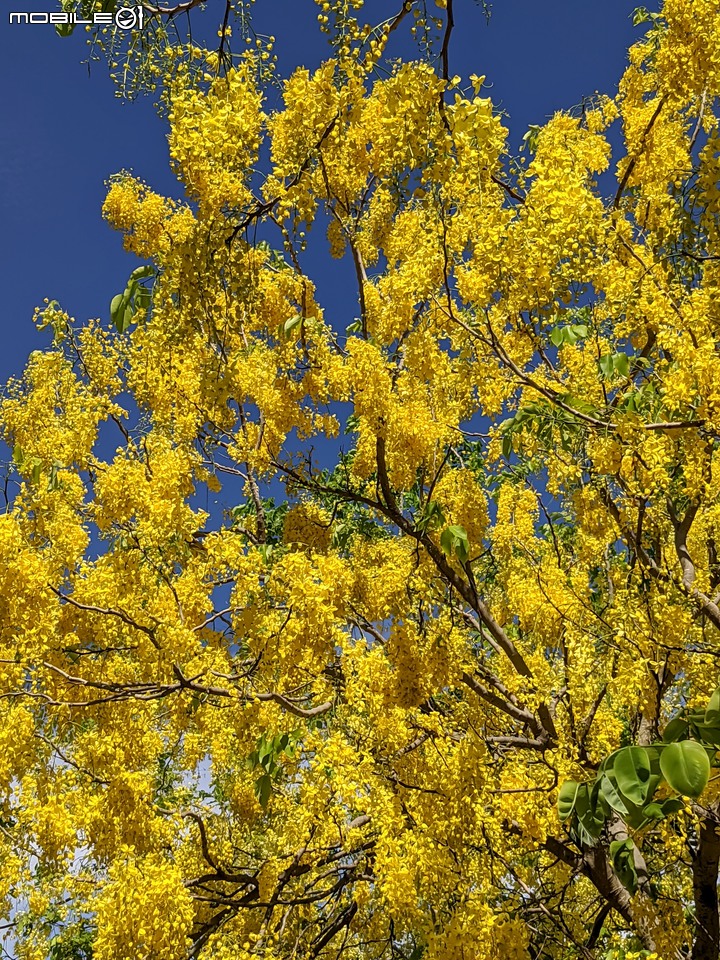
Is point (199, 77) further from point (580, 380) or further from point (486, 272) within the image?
point (580, 380)

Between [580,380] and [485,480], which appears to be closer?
[580,380]

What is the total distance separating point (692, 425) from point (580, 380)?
3.96 feet

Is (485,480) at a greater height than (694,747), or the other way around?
(485,480)

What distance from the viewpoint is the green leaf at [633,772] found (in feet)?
5.26

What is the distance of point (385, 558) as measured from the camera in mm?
5090

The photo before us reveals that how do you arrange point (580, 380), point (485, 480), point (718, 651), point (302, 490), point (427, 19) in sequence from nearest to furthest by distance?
1. point (427, 19)
2. point (718, 651)
3. point (580, 380)
4. point (302, 490)
5. point (485, 480)

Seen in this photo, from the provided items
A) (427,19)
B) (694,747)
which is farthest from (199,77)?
(694,747)

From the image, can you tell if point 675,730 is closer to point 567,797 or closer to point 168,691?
point 567,797

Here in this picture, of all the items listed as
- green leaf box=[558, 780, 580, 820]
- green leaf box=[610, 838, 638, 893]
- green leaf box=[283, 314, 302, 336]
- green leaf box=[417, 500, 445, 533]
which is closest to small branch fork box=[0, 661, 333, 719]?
green leaf box=[417, 500, 445, 533]

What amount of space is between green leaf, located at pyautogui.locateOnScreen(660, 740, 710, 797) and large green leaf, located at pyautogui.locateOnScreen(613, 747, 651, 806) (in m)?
0.08

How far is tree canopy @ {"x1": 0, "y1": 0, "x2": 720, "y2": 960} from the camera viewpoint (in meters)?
3.05

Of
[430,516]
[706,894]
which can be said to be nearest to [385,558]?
[430,516]

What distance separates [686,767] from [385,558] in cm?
360

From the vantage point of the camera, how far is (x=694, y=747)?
1.54 metres
